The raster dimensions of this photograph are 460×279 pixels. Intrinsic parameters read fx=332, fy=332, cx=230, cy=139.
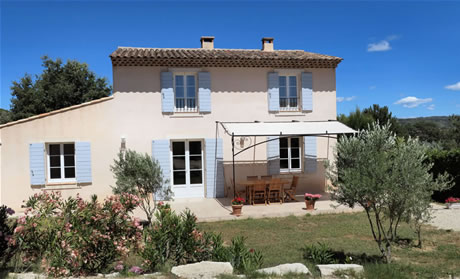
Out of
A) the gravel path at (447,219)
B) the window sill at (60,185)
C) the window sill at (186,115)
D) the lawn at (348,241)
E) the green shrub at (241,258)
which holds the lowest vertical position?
the gravel path at (447,219)

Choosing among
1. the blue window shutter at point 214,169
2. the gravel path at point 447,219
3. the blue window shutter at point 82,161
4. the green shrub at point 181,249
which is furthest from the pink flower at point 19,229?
the gravel path at point 447,219

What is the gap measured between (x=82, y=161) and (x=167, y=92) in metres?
4.79

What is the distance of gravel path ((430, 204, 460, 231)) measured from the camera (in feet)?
35.3

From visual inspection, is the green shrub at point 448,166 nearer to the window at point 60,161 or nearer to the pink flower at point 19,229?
the pink flower at point 19,229

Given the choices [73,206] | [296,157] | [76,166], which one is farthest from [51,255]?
[296,157]

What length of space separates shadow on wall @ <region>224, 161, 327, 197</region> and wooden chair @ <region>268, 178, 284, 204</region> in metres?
1.49

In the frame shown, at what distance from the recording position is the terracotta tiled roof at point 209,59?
14906 mm

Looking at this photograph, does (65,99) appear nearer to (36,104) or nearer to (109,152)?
(36,104)

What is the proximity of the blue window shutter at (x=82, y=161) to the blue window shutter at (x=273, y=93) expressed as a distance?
8.58 metres

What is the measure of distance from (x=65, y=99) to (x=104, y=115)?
688 inches

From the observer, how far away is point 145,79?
15.3 meters

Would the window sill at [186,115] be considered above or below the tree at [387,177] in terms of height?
above

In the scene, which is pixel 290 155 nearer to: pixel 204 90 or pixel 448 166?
pixel 204 90

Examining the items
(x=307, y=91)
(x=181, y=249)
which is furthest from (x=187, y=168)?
(x=181, y=249)
